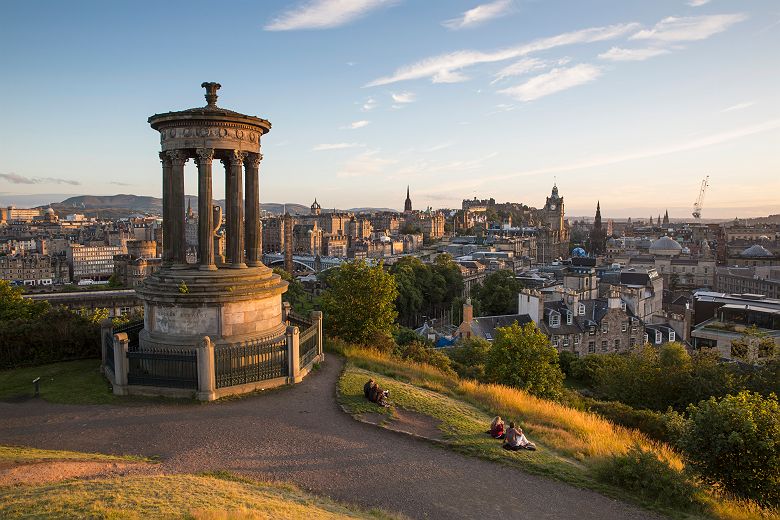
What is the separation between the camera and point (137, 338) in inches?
698

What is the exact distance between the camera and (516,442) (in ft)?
41.0

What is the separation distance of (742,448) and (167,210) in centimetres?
1657

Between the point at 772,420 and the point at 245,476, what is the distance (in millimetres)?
10443

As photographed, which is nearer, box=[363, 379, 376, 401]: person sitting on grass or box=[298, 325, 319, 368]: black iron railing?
box=[363, 379, 376, 401]: person sitting on grass

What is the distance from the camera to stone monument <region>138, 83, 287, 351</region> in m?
15.8

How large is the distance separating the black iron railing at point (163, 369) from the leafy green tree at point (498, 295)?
5636cm

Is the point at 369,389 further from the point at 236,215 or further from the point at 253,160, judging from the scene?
the point at 253,160

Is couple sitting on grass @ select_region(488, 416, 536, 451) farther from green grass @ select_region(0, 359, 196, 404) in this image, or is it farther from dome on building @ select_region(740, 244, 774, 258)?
dome on building @ select_region(740, 244, 774, 258)

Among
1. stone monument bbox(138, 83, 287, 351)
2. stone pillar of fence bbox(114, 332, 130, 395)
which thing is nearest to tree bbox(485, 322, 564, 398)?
stone monument bbox(138, 83, 287, 351)

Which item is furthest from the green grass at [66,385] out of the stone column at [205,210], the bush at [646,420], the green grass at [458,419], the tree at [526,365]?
the bush at [646,420]

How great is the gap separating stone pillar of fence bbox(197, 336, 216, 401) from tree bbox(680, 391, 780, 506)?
11570 mm

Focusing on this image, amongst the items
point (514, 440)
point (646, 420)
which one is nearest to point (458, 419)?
point (514, 440)

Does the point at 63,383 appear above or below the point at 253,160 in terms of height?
below

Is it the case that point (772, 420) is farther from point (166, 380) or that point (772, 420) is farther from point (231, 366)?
point (166, 380)
